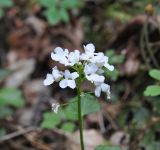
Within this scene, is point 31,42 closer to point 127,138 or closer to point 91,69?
point 127,138

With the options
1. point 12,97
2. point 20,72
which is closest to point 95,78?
point 12,97

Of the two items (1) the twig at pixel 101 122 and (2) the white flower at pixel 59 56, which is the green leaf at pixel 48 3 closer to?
(1) the twig at pixel 101 122

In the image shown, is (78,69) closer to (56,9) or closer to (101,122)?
(101,122)

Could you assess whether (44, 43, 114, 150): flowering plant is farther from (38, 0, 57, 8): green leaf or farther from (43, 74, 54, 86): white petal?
(38, 0, 57, 8): green leaf

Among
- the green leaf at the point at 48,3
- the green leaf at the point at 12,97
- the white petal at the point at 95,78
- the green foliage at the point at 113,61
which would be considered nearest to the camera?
the white petal at the point at 95,78

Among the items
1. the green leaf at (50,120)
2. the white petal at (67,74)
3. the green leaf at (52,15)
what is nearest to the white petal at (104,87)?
the white petal at (67,74)

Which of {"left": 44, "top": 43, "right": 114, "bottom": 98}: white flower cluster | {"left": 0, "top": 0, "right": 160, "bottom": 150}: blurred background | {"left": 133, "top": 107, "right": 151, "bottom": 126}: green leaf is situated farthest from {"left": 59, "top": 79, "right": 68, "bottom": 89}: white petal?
{"left": 133, "top": 107, "right": 151, "bottom": 126}: green leaf

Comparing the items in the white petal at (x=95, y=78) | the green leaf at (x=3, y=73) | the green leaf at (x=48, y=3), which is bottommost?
the white petal at (x=95, y=78)

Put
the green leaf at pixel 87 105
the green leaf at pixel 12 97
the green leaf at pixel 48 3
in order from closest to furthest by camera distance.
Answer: the green leaf at pixel 87 105
the green leaf at pixel 12 97
the green leaf at pixel 48 3

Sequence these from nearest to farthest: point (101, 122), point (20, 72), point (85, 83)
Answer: point (101, 122), point (85, 83), point (20, 72)

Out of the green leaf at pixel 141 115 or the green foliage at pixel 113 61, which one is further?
the green leaf at pixel 141 115
